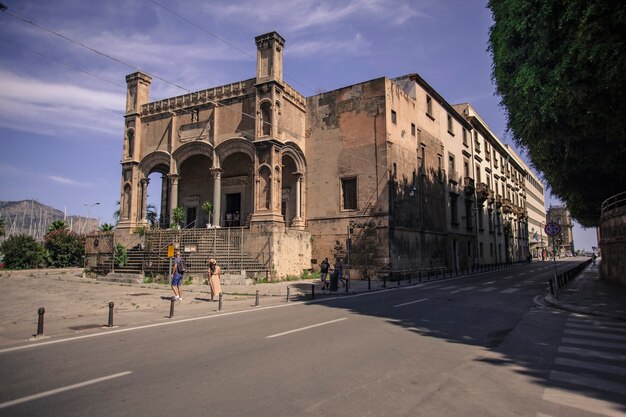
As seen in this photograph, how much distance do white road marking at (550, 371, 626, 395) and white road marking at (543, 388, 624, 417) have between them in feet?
1.60

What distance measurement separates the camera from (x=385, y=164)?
26.0 meters

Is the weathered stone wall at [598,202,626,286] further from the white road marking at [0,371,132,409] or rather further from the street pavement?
the white road marking at [0,371,132,409]

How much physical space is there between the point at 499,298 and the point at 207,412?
540 inches

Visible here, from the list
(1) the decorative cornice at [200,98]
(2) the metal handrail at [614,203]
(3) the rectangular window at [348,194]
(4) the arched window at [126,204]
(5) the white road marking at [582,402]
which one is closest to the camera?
(5) the white road marking at [582,402]

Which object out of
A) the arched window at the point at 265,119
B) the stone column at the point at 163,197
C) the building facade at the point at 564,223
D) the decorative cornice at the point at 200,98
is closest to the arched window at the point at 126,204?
the stone column at the point at 163,197

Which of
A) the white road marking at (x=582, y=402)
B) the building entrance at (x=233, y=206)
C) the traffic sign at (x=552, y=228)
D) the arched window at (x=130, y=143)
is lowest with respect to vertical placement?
the white road marking at (x=582, y=402)

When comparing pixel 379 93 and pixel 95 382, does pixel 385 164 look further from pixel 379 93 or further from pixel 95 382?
→ pixel 95 382

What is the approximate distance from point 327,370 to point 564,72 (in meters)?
10.6

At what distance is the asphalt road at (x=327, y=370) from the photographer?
14.2 ft

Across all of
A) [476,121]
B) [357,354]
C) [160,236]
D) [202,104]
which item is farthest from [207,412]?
[476,121]

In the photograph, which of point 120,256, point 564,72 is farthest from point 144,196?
point 564,72

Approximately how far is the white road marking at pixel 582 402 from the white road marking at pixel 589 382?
1.60 ft

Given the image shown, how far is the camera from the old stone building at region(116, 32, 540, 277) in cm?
2533

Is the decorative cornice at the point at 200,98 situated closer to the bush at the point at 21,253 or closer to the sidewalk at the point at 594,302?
the bush at the point at 21,253
